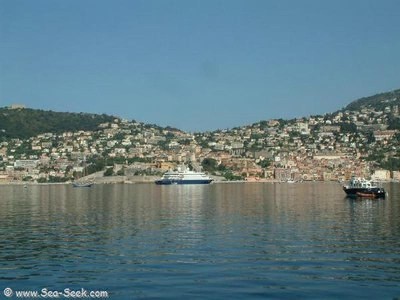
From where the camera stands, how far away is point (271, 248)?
23.0 meters

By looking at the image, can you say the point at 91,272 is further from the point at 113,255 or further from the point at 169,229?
the point at 169,229

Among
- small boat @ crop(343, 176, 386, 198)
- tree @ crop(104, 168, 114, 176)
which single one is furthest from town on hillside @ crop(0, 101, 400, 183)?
small boat @ crop(343, 176, 386, 198)

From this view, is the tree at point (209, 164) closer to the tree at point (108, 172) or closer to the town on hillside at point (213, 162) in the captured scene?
the town on hillside at point (213, 162)

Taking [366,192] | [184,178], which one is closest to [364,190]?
[366,192]

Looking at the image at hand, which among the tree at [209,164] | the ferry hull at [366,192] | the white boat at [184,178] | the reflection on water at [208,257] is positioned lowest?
the reflection on water at [208,257]

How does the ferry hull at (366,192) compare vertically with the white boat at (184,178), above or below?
below

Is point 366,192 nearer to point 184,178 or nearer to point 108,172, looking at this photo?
point 184,178

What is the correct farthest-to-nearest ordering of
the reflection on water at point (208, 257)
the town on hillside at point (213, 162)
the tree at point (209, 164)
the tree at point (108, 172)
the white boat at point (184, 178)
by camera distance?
the tree at point (209, 164) → the town on hillside at point (213, 162) → the tree at point (108, 172) → the white boat at point (184, 178) → the reflection on water at point (208, 257)

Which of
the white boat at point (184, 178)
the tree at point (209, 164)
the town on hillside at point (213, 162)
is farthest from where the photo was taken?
the tree at point (209, 164)

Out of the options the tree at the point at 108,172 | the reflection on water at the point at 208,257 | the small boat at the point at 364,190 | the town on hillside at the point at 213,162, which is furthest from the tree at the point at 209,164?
the reflection on water at the point at 208,257

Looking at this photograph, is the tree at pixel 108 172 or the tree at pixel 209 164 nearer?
the tree at pixel 108 172

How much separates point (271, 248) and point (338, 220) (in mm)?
12493

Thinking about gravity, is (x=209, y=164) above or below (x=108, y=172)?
above

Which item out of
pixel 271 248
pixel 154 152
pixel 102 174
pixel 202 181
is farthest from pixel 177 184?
pixel 271 248
